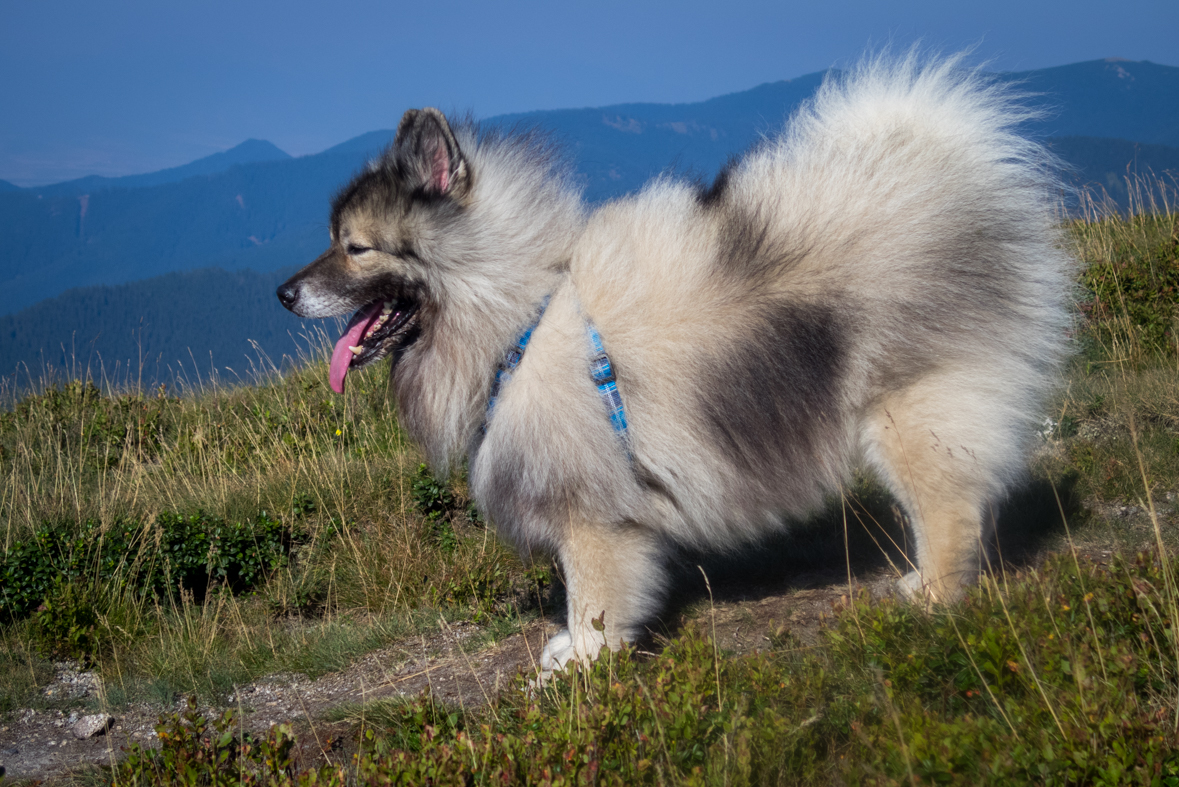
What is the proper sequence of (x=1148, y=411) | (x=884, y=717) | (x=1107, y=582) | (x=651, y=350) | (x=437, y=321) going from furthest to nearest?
(x=1148, y=411) < (x=437, y=321) < (x=651, y=350) < (x=1107, y=582) < (x=884, y=717)

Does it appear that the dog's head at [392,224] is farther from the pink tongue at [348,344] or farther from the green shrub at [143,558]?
the green shrub at [143,558]

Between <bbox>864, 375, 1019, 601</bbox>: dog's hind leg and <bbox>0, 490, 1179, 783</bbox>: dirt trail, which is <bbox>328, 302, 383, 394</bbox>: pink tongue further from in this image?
<bbox>864, 375, 1019, 601</bbox>: dog's hind leg

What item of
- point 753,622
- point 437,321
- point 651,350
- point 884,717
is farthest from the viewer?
point 753,622

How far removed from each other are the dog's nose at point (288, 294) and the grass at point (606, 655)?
160 cm

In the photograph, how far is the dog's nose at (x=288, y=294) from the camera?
2.78 metres

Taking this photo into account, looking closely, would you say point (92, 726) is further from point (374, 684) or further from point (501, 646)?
point (501, 646)

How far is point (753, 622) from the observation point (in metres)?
3.18

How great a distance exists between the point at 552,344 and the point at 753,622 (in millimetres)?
1654

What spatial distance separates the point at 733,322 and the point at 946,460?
1019 mm

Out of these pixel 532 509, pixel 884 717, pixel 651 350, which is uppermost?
pixel 651 350

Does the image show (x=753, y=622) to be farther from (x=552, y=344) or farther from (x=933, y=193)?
(x=933, y=193)

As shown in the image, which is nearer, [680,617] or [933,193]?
[933,193]

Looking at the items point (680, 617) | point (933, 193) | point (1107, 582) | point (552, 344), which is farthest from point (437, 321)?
point (1107, 582)

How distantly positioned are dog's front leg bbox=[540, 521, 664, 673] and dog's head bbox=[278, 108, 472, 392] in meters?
1.25
